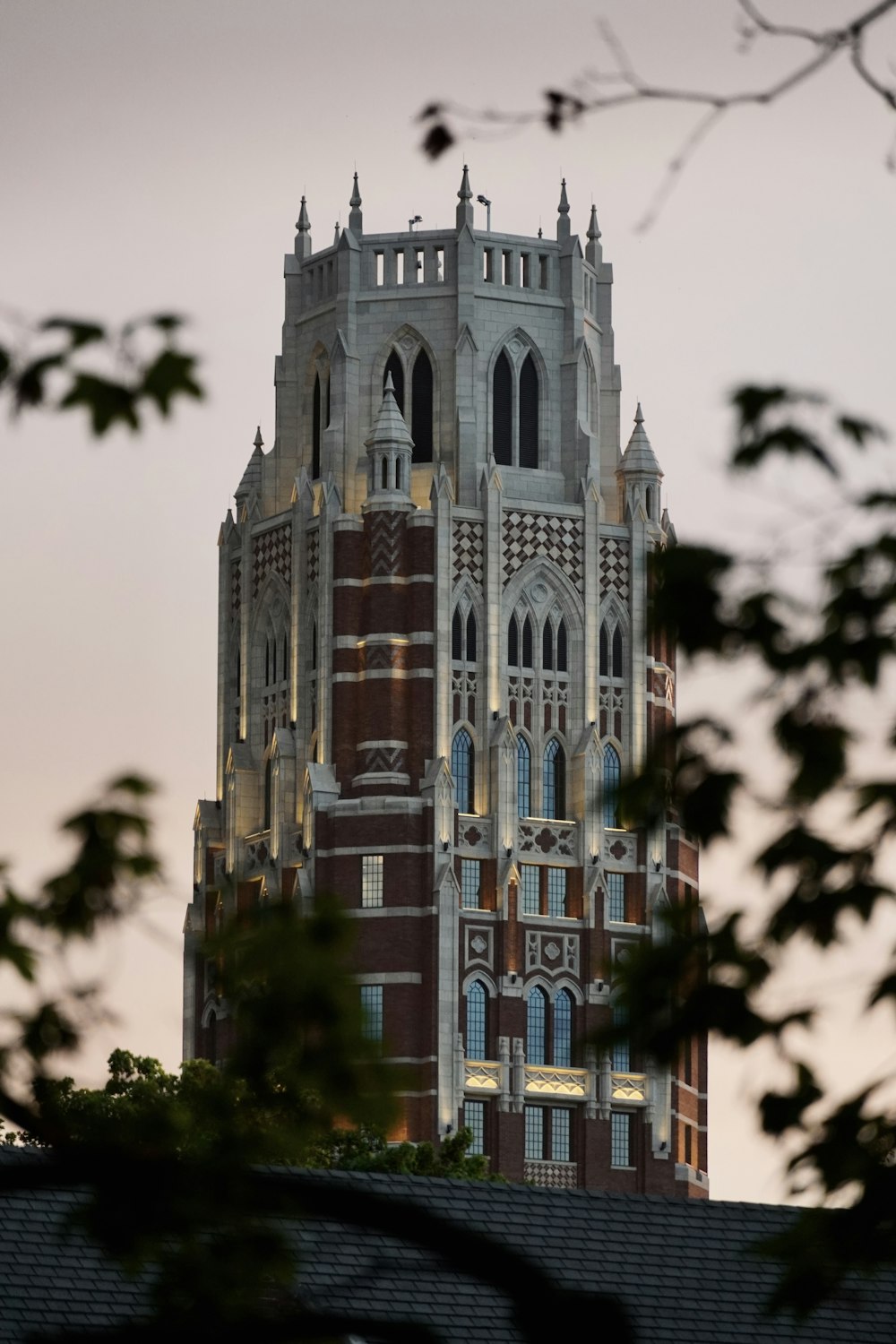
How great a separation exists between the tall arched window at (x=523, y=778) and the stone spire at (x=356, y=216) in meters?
18.1

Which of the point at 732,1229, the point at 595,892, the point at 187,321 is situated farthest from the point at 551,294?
the point at 187,321

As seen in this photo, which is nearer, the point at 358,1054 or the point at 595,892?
the point at 358,1054

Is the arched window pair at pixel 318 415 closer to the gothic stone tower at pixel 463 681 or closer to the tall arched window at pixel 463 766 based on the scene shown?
the gothic stone tower at pixel 463 681

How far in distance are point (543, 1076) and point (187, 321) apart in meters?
93.2

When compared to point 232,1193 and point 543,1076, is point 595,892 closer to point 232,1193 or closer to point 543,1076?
point 543,1076

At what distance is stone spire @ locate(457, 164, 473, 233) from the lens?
11400 cm

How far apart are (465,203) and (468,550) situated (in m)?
12.3

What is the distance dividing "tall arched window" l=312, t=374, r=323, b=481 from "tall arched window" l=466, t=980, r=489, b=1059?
18.4 metres

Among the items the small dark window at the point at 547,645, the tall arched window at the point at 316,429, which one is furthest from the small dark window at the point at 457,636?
the tall arched window at the point at 316,429

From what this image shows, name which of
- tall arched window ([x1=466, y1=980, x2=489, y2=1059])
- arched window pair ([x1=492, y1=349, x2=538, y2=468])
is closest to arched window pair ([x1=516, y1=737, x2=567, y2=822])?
tall arched window ([x1=466, y1=980, x2=489, y2=1059])

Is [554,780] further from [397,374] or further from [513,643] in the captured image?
[397,374]

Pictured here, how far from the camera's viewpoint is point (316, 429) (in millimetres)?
115188

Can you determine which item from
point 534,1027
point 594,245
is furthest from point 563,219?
point 534,1027

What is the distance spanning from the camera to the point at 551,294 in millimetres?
114125
